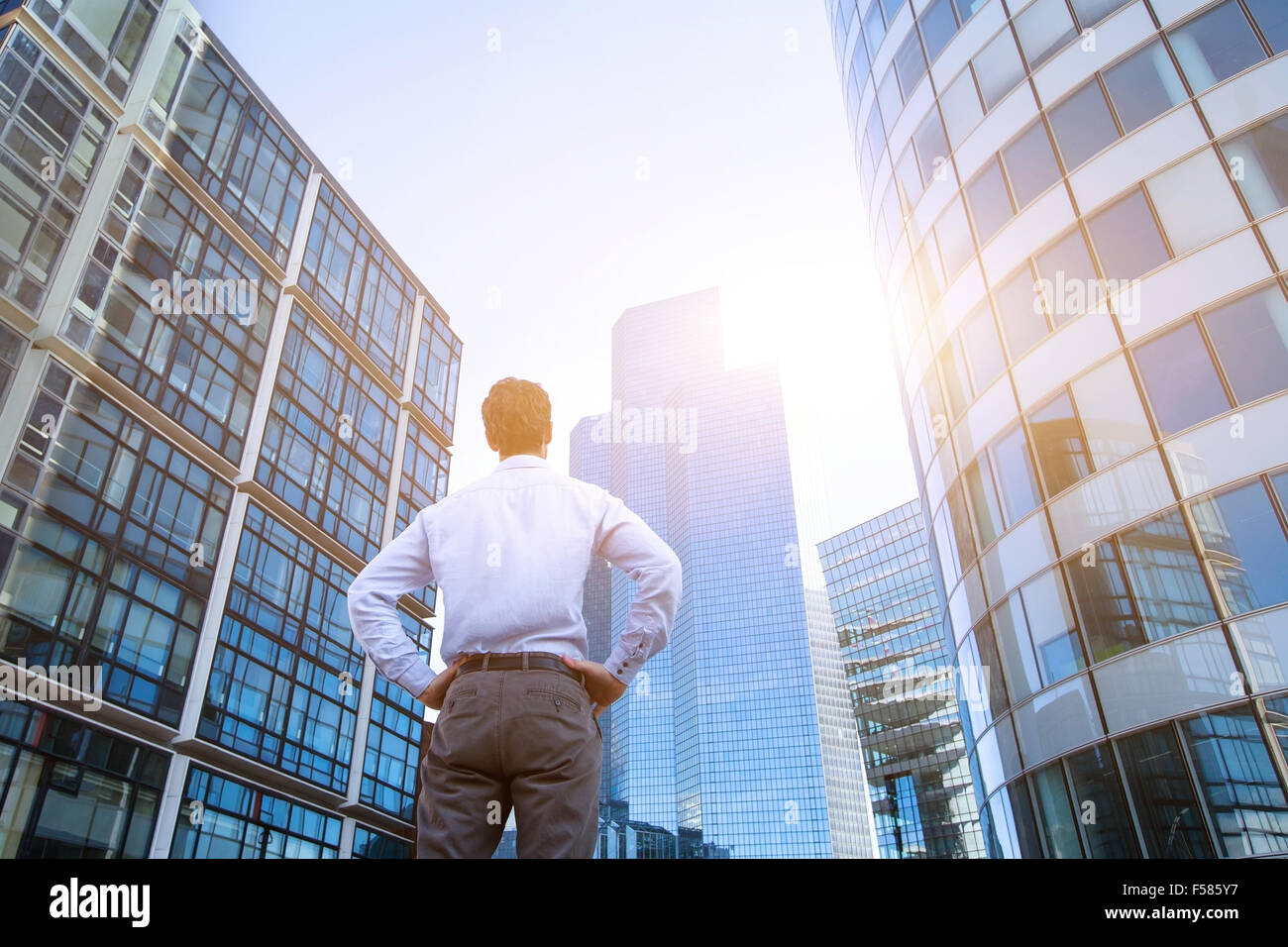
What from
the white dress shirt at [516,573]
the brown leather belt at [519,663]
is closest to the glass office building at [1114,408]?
the white dress shirt at [516,573]

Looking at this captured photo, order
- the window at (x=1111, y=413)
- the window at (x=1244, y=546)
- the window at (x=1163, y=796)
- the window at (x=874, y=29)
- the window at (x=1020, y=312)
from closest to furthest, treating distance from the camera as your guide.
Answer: the window at (x=1244, y=546) < the window at (x=1163, y=796) < the window at (x=1111, y=413) < the window at (x=1020, y=312) < the window at (x=874, y=29)

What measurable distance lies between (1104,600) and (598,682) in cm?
1520

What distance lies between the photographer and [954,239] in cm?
2133

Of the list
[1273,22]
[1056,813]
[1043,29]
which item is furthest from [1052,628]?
[1043,29]

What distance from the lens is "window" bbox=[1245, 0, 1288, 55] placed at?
51.6 feet

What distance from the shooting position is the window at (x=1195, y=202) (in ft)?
52.2

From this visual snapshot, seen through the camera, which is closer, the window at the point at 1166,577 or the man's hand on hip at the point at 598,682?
the man's hand on hip at the point at 598,682

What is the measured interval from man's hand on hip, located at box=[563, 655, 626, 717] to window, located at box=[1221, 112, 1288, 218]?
16.5 metres

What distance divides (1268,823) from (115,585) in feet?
86.1

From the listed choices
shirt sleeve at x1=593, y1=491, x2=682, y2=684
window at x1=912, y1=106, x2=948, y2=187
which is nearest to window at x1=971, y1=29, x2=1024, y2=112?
window at x1=912, y1=106, x2=948, y2=187

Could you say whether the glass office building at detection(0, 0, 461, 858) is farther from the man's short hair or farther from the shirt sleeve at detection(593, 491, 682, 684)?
the shirt sleeve at detection(593, 491, 682, 684)

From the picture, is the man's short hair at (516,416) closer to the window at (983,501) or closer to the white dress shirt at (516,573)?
the white dress shirt at (516,573)

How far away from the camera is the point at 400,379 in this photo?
1644 inches

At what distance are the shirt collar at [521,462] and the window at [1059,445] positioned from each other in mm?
15651
